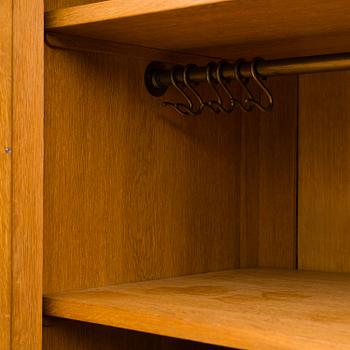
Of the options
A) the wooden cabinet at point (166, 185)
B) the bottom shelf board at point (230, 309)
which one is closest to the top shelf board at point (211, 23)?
the wooden cabinet at point (166, 185)

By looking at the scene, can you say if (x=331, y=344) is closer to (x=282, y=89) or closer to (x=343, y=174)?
(x=343, y=174)

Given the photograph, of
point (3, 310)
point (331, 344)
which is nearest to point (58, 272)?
point (3, 310)

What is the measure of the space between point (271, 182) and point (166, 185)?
0.84 feet

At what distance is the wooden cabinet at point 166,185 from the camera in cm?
98

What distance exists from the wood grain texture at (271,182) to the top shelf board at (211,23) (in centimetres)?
24

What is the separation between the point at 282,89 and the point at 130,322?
613 mm

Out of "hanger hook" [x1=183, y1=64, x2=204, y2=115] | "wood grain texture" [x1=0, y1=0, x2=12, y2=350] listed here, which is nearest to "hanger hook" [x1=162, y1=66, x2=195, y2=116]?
"hanger hook" [x1=183, y1=64, x2=204, y2=115]

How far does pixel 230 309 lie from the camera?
959mm

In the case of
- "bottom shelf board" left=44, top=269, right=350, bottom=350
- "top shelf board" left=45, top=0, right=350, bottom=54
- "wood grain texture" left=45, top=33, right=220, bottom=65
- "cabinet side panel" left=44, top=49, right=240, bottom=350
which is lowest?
"bottom shelf board" left=44, top=269, right=350, bottom=350

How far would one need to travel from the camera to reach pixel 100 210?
1160 mm

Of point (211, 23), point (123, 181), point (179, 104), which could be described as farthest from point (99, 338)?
point (211, 23)

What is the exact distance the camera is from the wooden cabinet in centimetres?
98

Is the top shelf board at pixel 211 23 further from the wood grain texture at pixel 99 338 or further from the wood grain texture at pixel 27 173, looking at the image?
the wood grain texture at pixel 99 338

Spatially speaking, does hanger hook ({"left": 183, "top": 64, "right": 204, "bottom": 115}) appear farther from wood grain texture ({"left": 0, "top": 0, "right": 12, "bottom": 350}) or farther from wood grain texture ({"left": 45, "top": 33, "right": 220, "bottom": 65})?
wood grain texture ({"left": 0, "top": 0, "right": 12, "bottom": 350})
